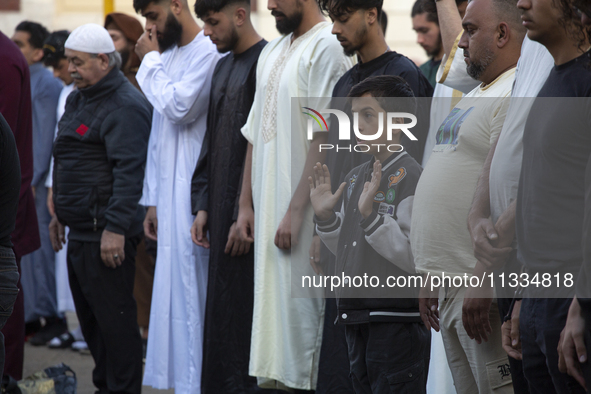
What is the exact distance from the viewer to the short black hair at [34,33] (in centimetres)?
A: 699

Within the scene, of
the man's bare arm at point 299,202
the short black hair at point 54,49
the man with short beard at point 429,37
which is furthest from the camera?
the short black hair at point 54,49

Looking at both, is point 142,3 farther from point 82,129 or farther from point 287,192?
point 287,192

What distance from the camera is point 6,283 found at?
2.82 meters

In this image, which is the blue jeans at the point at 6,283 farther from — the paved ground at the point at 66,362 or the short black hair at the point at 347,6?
the paved ground at the point at 66,362

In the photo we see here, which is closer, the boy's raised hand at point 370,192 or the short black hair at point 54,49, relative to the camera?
the boy's raised hand at point 370,192

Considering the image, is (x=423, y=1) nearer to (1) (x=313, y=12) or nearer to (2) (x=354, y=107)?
(1) (x=313, y=12)

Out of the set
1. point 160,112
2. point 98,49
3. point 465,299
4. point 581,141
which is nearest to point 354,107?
point 465,299

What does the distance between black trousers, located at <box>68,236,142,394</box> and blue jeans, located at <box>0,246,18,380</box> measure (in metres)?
1.34

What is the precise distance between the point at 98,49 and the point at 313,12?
4.75ft

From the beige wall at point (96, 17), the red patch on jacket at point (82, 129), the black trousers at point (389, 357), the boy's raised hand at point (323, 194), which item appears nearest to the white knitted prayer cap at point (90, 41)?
the red patch on jacket at point (82, 129)

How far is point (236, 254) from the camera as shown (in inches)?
154

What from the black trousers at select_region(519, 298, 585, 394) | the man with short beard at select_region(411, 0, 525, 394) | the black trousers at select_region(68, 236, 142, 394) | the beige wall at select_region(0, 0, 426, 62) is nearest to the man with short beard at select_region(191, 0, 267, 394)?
the black trousers at select_region(68, 236, 142, 394)

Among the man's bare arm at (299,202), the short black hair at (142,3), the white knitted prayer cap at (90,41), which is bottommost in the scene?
the man's bare arm at (299,202)

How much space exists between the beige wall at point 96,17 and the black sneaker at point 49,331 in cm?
637
